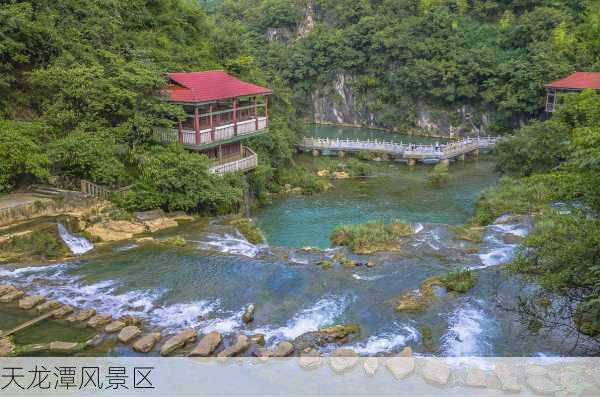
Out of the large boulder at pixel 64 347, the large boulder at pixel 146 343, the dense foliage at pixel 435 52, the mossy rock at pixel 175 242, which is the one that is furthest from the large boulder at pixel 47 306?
the dense foliage at pixel 435 52

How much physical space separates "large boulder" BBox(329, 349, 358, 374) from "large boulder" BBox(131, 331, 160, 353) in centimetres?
396

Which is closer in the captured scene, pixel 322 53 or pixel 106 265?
pixel 106 265

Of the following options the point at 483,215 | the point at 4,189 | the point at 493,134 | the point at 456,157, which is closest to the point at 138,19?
the point at 4,189

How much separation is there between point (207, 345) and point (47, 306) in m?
4.60

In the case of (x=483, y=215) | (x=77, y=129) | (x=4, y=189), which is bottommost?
(x=483, y=215)

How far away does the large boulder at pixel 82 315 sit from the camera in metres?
13.7

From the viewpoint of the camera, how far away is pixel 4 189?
20.1m

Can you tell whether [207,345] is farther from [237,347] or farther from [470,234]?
[470,234]

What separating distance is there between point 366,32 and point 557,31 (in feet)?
61.5

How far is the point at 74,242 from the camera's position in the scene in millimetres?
18594

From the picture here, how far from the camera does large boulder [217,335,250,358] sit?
12.3 meters

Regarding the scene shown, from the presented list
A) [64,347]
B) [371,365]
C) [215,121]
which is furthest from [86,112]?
[371,365]

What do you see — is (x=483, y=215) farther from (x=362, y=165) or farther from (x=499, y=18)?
(x=499, y=18)

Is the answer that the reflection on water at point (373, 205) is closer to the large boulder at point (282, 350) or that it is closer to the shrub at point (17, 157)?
the shrub at point (17, 157)
